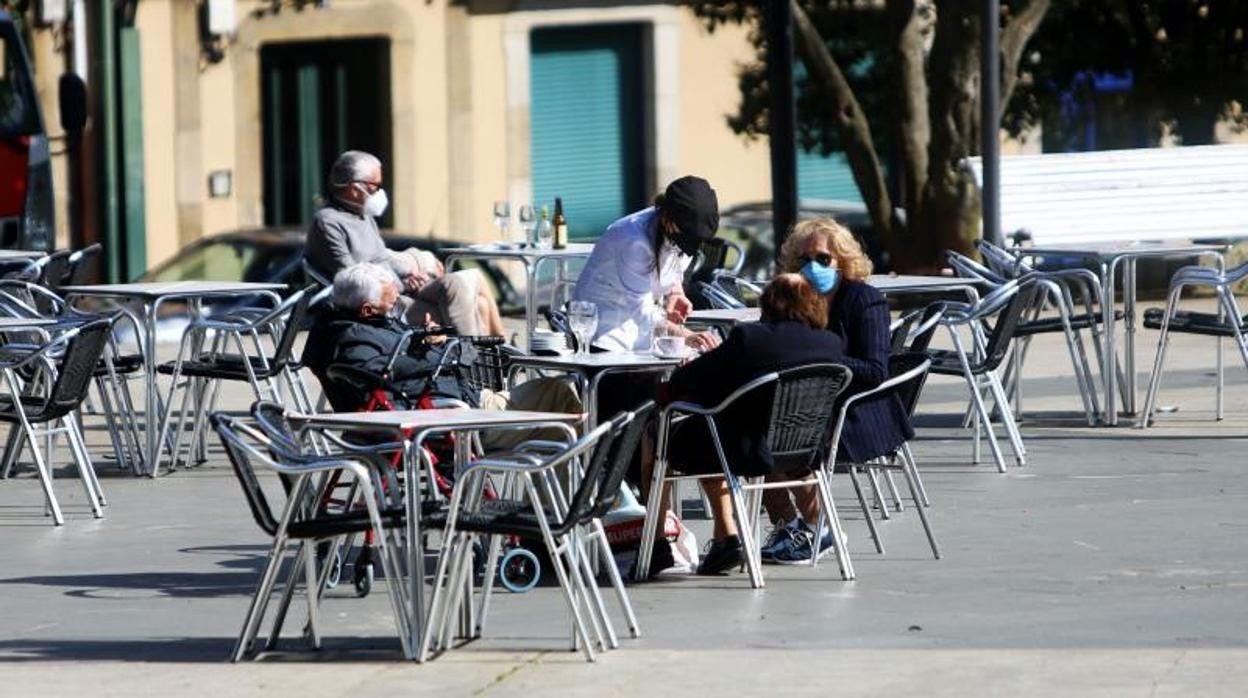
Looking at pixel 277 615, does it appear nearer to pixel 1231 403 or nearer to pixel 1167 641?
pixel 1167 641

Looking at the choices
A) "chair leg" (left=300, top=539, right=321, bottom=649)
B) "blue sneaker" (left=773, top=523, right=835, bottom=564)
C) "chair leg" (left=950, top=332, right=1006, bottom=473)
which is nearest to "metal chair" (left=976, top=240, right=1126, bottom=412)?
"chair leg" (left=950, top=332, right=1006, bottom=473)

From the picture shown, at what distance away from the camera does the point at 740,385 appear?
9.41 m

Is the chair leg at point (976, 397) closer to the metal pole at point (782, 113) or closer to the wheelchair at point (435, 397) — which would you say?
the wheelchair at point (435, 397)

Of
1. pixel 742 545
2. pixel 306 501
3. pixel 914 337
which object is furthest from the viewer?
pixel 914 337

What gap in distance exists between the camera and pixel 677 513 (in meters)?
10.1

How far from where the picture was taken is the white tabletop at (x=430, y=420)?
324 inches

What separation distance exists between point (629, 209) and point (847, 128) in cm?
967

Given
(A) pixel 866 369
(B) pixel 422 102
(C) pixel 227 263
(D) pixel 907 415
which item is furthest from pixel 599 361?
(B) pixel 422 102

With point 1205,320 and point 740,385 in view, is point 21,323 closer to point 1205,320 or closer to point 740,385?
point 740,385

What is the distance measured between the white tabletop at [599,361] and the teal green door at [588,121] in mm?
21765

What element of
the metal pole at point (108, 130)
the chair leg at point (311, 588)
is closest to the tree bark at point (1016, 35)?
the metal pole at point (108, 130)

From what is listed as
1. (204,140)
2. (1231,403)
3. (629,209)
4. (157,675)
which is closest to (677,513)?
(157,675)

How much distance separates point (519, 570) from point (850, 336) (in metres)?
1.42

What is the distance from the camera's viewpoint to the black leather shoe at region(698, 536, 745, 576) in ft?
31.8
